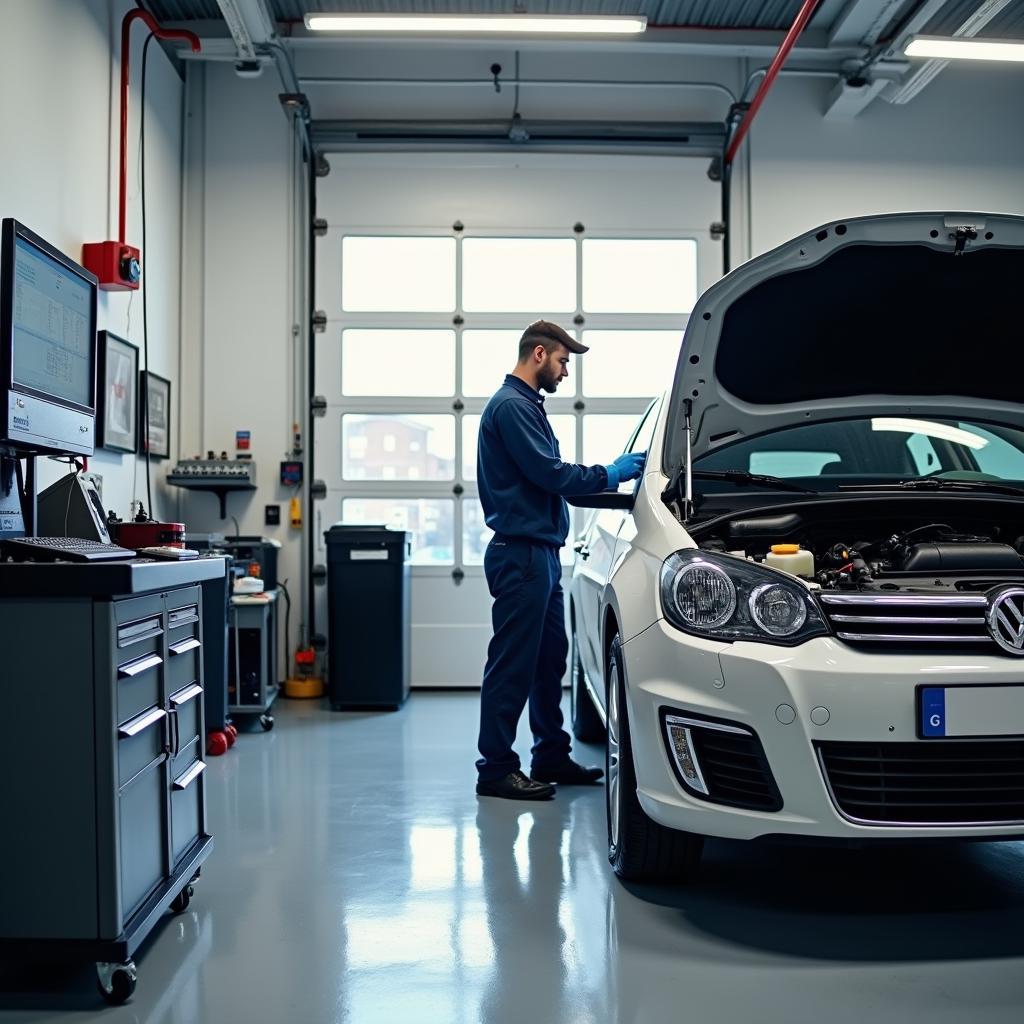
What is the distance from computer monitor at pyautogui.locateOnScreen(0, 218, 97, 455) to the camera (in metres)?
2.23

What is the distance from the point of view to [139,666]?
200 cm

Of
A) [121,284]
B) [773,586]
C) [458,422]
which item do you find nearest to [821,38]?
[458,422]

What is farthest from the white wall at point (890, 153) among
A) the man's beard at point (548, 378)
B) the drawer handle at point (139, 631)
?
the drawer handle at point (139, 631)

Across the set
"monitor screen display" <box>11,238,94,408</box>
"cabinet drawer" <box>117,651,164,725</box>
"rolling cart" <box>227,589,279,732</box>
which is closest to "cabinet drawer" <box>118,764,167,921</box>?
"cabinet drawer" <box>117,651,164,725</box>

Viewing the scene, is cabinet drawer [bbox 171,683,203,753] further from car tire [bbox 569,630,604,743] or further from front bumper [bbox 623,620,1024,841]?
car tire [bbox 569,630,604,743]

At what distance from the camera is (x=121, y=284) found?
4.99 meters

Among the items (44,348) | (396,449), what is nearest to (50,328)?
(44,348)

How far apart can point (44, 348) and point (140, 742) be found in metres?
1.02

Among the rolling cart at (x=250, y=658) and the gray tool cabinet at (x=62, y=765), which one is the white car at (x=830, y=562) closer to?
the gray tool cabinet at (x=62, y=765)

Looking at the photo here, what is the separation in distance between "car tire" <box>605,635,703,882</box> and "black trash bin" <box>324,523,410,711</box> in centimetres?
322

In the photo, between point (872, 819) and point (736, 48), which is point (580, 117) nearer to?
point (736, 48)

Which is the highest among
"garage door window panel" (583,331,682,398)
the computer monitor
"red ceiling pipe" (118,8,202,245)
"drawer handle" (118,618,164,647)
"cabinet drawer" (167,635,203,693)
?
"red ceiling pipe" (118,8,202,245)

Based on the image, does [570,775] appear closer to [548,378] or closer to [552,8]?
[548,378]

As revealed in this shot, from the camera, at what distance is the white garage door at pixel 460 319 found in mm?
6574
